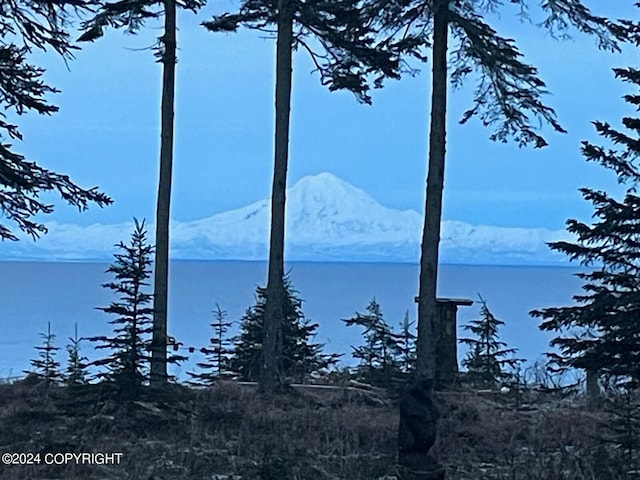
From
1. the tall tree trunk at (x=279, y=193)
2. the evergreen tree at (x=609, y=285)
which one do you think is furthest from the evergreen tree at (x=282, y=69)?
the evergreen tree at (x=609, y=285)

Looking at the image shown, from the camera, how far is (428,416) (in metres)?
6.96

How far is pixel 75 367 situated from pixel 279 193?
171 inches

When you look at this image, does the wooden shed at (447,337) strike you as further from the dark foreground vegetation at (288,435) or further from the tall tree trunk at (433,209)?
the tall tree trunk at (433,209)

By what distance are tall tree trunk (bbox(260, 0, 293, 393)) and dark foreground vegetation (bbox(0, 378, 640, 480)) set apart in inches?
47.8

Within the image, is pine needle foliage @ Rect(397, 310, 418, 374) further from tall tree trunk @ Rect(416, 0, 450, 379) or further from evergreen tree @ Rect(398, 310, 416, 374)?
tall tree trunk @ Rect(416, 0, 450, 379)

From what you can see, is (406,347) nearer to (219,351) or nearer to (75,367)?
(219,351)

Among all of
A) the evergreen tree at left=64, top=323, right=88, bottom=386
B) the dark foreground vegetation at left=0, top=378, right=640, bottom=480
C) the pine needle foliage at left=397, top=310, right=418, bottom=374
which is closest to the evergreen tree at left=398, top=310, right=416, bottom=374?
the pine needle foliage at left=397, top=310, right=418, bottom=374

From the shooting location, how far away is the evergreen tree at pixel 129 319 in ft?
35.8

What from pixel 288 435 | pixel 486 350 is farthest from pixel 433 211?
pixel 486 350

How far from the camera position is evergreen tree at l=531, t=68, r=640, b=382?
1059 centimetres

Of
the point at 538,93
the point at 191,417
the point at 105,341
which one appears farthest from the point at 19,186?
the point at 538,93

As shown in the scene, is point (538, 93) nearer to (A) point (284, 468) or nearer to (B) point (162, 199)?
(B) point (162, 199)

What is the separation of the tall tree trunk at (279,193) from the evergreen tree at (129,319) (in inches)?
174

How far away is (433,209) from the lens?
46.4 feet
